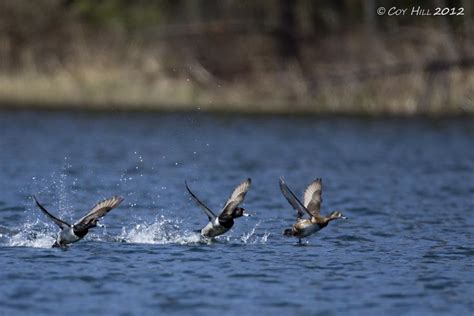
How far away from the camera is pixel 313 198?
44.8 feet

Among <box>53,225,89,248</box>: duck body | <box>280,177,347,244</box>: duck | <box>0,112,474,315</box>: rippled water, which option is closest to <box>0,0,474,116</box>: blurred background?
<box>0,112,474,315</box>: rippled water

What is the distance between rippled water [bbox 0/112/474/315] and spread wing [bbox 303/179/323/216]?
45 centimetres

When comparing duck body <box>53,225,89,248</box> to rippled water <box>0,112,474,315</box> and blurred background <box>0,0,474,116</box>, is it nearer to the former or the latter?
rippled water <box>0,112,474,315</box>

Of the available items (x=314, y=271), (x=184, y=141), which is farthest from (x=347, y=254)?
(x=184, y=141)

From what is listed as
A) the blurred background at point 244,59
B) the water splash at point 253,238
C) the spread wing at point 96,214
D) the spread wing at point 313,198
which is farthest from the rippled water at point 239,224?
the blurred background at point 244,59

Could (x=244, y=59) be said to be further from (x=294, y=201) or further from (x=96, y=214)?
(x=96, y=214)

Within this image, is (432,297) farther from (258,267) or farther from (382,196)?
(382,196)

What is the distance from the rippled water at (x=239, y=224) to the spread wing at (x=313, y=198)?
45cm

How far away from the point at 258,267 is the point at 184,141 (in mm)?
17383

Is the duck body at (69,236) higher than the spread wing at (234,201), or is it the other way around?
the spread wing at (234,201)

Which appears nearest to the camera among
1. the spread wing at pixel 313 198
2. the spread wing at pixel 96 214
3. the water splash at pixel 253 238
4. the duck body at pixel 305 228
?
the spread wing at pixel 96 214

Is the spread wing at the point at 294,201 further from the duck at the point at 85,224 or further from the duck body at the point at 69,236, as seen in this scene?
the duck body at the point at 69,236

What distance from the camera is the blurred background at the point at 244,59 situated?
3238 cm

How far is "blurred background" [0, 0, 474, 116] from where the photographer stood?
106ft
